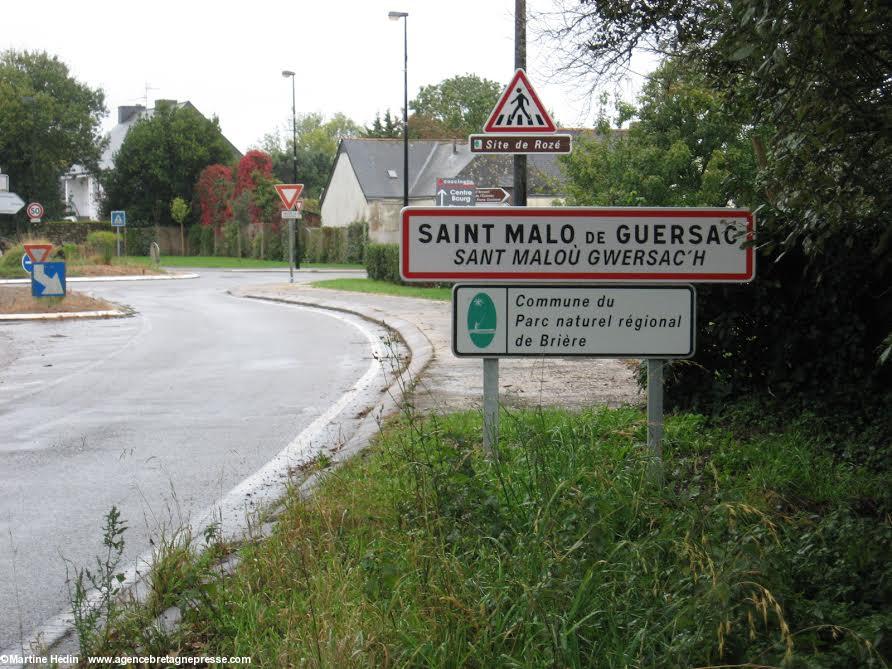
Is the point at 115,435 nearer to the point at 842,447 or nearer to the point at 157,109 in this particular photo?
the point at 842,447

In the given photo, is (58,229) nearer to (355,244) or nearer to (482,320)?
(355,244)

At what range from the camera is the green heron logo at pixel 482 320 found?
233 inches

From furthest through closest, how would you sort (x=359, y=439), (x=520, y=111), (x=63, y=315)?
(x=63, y=315) < (x=520, y=111) < (x=359, y=439)

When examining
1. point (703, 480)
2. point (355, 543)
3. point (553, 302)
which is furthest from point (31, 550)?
point (703, 480)

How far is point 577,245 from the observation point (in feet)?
19.1

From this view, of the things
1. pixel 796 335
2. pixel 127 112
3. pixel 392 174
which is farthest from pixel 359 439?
pixel 127 112

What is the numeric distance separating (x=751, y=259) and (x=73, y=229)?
64773mm

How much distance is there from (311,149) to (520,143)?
306 feet

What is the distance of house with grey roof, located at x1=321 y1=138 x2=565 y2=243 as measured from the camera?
194ft

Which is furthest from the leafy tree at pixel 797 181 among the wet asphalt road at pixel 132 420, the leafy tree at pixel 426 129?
the leafy tree at pixel 426 129

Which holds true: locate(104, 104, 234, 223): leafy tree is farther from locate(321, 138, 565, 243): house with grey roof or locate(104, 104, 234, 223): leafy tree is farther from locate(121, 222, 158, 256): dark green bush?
locate(321, 138, 565, 243): house with grey roof

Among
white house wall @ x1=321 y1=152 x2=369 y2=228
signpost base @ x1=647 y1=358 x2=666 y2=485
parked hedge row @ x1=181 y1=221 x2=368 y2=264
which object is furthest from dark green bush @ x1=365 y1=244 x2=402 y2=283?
white house wall @ x1=321 y1=152 x2=369 y2=228

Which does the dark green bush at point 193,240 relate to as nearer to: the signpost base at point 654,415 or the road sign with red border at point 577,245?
the road sign with red border at point 577,245

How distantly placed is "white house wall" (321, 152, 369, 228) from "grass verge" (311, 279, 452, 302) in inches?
1244
